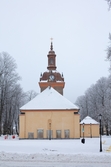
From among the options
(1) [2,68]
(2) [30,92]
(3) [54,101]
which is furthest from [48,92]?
(2) [30,92]

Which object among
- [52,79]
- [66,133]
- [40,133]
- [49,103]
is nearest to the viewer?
[40,133]

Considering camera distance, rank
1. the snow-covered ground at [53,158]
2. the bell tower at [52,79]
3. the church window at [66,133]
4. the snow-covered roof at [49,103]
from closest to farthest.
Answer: the snow-covered ground at [53,158]
the church window at [66,133]
the snow-covered roof at [49,103]
the bell tower at [52,79]

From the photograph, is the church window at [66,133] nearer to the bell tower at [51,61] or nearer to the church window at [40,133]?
the church window at [40,133]

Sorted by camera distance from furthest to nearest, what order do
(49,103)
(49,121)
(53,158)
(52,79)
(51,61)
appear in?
(51,61) < (52,79) < (49,103) < (49,121) < (53,158)

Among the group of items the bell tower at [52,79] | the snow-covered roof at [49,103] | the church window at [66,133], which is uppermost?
the bell tower at [52,79]

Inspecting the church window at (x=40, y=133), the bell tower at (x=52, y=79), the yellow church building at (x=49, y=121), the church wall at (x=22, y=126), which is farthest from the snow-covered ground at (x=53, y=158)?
the bell tower at (x=52, y=79)

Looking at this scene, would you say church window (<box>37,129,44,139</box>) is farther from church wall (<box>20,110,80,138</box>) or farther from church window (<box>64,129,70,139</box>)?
church window (<box>64,129,70,139</box>)

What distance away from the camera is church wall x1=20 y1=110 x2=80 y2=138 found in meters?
38.8

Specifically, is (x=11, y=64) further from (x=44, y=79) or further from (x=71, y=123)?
(x=44, y=79)

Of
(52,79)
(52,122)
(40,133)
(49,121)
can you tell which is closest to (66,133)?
(52,122)

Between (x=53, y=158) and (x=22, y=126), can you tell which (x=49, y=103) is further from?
(x=53, y=158)

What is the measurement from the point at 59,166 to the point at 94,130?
38.1m

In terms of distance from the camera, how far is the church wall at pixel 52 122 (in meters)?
38.8

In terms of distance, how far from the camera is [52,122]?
128 ft
